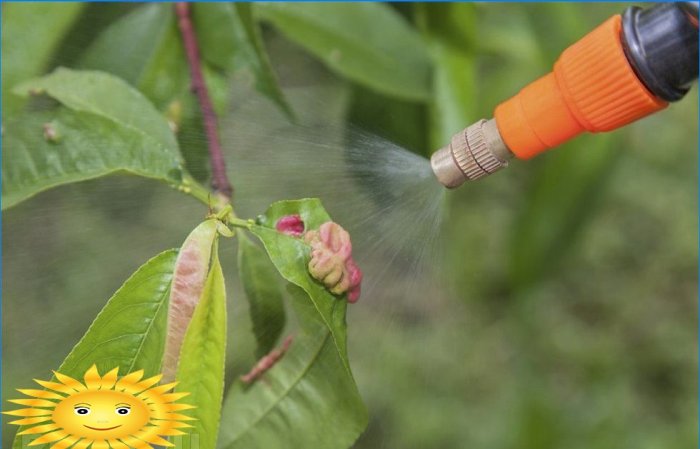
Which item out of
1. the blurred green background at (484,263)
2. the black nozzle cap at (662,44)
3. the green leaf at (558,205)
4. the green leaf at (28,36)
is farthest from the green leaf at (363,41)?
the black nozzle cap at (662,44)

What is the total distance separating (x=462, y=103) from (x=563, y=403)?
98 centimetres

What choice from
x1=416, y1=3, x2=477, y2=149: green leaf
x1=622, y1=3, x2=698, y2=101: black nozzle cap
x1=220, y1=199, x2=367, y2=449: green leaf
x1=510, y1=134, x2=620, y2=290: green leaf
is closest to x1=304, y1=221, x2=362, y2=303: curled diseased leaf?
x1=220, y1=199, x2=367, y2=449: green leaf

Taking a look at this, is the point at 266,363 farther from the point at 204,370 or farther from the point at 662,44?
the point at 662,44

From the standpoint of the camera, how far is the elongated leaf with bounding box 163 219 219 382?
1.79ft

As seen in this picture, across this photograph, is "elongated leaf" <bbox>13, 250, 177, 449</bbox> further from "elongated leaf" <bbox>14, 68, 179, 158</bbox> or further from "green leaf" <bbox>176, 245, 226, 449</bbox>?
"elongated leaf" <bbox>14, 68, 179, 158</bbox>

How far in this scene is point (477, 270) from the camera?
210cm

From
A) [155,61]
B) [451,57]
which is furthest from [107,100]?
[451,57]

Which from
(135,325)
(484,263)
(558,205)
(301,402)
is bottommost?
(484,263)

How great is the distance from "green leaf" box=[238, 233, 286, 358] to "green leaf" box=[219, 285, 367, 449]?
0.02m

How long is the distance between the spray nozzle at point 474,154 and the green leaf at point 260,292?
6.0 inches

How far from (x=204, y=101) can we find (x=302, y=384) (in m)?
0.42

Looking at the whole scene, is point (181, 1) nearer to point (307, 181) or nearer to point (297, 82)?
point (297, 82)

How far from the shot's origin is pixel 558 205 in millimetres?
1561

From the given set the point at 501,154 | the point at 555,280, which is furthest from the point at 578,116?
the point at 555,280
